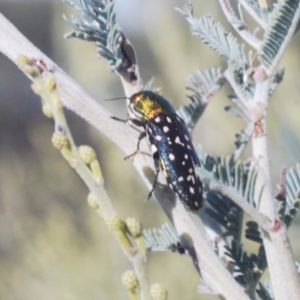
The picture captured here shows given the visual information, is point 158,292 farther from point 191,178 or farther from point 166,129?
point 166,129

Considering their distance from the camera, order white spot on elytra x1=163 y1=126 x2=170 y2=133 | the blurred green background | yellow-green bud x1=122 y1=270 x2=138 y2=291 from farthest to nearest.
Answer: the blurred green background, white spot on elytra x1=163 y1=126 x2=170 y2=133, yellow-green bud x1=122 y1=270 x2=138 y2=291

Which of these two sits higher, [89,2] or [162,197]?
[89,2]

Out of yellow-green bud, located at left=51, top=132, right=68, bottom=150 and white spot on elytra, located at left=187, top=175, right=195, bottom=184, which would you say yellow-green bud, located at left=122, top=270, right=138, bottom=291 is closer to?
yellow-green bud, located at left=51, top=132, right=68, bottom=150

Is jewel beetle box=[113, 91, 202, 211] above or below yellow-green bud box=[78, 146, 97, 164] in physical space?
below

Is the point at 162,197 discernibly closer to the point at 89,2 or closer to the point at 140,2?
the point at 89,2

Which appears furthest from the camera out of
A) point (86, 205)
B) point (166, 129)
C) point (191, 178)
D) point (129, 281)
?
point (86, 205)

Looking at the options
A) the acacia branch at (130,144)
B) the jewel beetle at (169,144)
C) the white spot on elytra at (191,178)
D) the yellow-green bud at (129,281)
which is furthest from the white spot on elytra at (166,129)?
the yellow-green bud at (129,281)

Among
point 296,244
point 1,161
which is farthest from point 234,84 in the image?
point 1,161

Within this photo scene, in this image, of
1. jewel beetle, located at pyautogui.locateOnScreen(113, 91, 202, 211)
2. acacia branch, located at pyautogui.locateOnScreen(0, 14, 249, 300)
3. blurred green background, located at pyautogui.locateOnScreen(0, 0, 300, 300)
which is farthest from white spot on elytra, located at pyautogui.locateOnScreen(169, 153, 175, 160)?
blurred green background, located at pyautogui.locateOnScreen(0, 0, 300, 300)

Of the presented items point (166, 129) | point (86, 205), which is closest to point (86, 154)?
point (166, 129)
